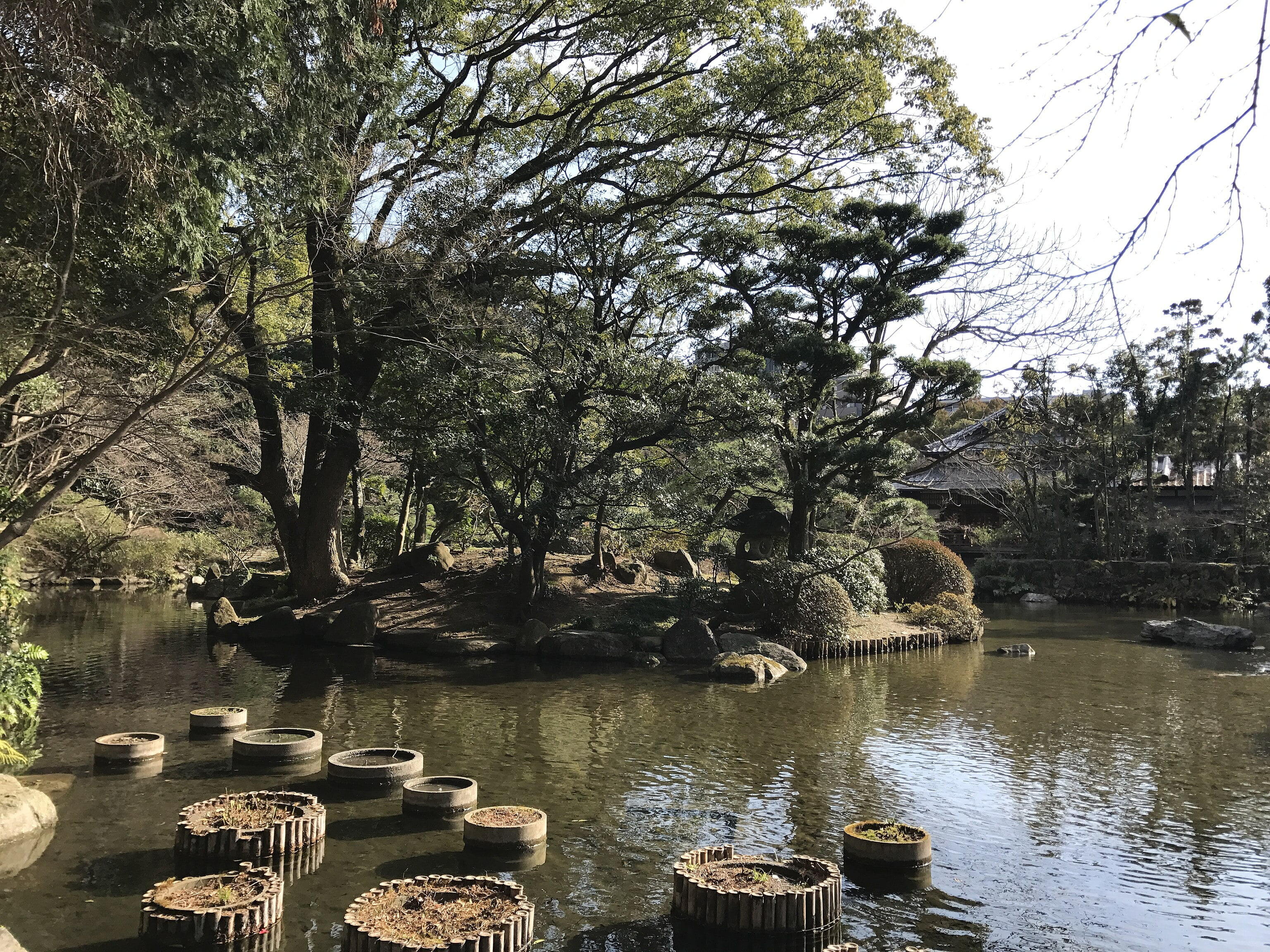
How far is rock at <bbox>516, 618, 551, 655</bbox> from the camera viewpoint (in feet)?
53.3

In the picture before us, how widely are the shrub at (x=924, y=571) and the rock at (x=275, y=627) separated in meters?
13.3

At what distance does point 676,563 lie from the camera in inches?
843

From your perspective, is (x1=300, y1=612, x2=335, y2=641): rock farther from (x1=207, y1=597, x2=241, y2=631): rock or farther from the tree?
the tree

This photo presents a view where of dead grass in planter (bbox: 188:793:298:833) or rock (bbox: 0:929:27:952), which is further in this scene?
dead grass in planter (bbox: 188:793:298:833)

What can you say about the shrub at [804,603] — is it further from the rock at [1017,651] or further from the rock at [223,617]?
the rock at [223,617]

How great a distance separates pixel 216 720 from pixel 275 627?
8.27m

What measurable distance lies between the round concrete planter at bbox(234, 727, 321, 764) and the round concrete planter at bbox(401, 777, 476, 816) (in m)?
1.70

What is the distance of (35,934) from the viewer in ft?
16.3

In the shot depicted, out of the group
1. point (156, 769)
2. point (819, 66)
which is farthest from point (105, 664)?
point (819, 66)

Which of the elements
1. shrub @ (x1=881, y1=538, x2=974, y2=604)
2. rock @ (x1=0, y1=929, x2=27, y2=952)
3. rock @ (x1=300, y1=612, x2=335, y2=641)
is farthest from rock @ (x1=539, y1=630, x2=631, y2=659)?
rock @ (x1=0, y1=929, x2=27, y2=952)

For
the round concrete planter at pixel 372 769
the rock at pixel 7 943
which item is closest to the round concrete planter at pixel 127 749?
the round concrete planter at pixel 372 769

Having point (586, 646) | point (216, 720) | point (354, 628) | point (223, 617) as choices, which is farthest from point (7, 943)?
point (223, 617)

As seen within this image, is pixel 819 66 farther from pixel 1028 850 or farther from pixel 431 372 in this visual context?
pixel 1028 850

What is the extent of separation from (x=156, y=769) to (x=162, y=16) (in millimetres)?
6451
